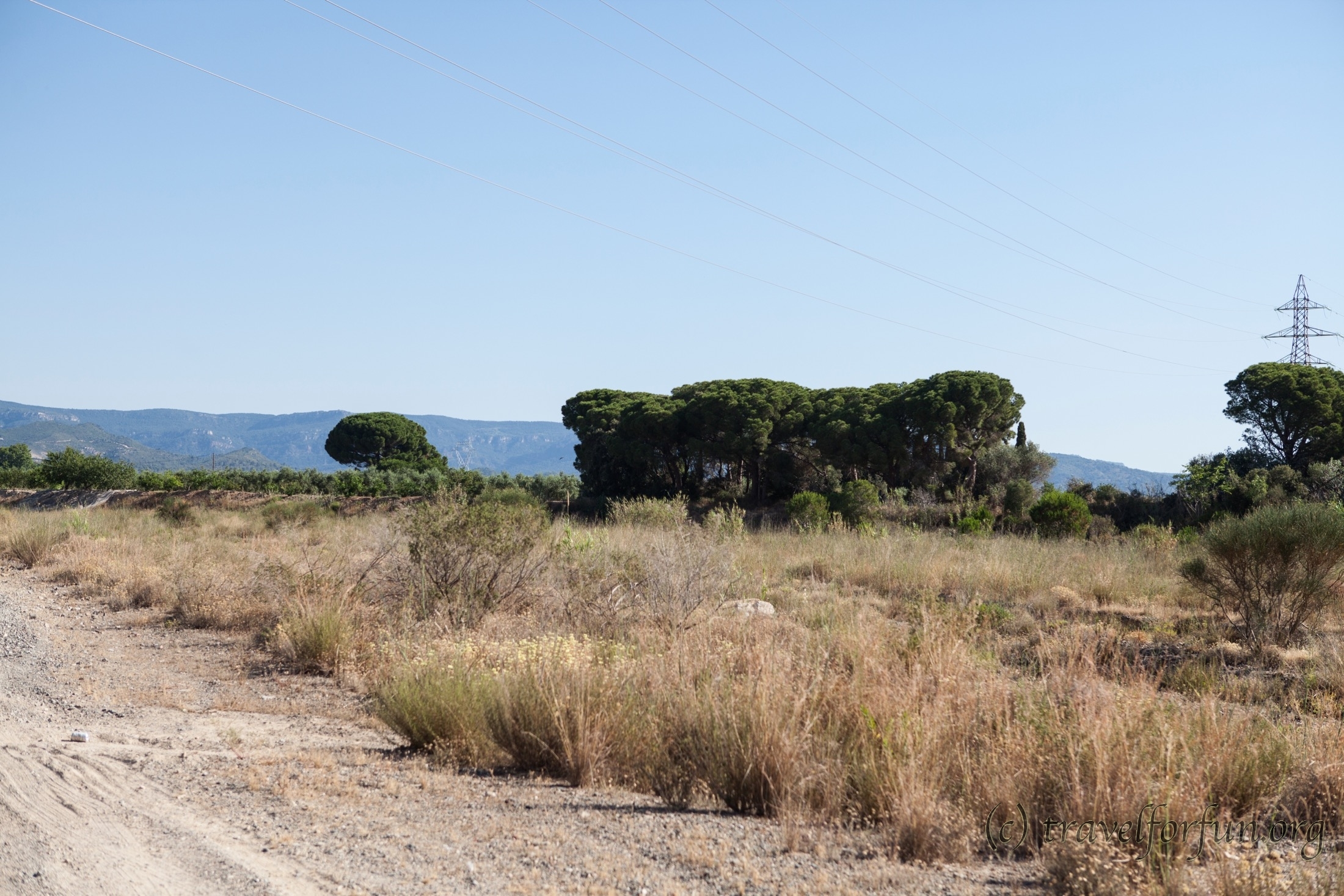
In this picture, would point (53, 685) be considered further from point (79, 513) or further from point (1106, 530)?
point (1106, 530)

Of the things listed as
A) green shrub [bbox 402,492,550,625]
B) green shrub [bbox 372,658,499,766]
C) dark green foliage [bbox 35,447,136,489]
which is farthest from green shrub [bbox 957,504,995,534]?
dark green foliage [bbox 35,447,136,489]

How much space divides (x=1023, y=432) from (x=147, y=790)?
29641 millimetres

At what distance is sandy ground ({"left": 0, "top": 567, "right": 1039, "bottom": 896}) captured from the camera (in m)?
3.66

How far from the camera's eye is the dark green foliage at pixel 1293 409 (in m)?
26.7

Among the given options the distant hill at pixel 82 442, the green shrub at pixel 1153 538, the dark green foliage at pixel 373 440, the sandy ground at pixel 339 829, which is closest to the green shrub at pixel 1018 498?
the green shrub at pixel 1153 538

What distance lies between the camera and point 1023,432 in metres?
30.3

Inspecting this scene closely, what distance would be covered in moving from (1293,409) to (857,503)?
1568 cm

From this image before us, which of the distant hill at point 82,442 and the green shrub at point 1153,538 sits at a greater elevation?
the green shrub at point 1153,538

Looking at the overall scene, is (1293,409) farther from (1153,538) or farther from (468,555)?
(468,555)

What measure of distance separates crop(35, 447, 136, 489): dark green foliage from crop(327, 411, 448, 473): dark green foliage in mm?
31022

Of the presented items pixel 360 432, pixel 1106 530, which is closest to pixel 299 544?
pixel 1106 530

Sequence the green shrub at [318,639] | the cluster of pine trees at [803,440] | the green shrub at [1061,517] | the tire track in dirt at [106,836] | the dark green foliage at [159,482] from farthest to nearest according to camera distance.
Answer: the dark green foliage at [159,482] < the cluster of pine trees at [803,440] < the green shrub at [1061,517] < the green shrub at [318,639] < the tire track in dirt at [106,836]

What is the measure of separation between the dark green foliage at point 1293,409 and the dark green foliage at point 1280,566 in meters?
19.8

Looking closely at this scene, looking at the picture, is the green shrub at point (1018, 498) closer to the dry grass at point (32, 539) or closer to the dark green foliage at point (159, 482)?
the dry grass at point (32, 539)
